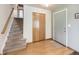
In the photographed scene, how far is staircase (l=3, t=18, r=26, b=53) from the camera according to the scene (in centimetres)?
Answer: 196

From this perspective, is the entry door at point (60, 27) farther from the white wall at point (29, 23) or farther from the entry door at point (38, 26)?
the entry door at point (38, 26)

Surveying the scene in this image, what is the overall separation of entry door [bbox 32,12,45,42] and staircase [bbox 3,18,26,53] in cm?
31

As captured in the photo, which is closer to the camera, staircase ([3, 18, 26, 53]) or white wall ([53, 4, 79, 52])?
staircase ([3, 18, 26, 53])

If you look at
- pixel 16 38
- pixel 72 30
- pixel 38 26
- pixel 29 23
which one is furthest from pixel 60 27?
pixel 16 38

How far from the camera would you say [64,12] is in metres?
2.25

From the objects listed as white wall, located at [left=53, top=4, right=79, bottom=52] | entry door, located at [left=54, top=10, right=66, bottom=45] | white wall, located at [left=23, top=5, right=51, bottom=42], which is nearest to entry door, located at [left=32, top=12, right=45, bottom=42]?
white wall, located at [left=23, top=5, right=51, bottom=42]

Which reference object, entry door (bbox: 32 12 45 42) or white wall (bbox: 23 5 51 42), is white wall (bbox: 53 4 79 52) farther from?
entry door (bbox: 32 12 45 42)

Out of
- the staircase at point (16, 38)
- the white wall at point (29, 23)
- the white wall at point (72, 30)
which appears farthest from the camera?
the white wall at point (72, 30)

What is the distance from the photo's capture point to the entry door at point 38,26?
2281 mm

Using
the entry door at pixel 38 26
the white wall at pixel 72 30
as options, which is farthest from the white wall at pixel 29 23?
the white wall at pixel 72 30

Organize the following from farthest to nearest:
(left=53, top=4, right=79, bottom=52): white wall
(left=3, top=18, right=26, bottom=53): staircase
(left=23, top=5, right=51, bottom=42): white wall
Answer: (left=53, top=4, right=79, bottom=52): white wall < (left=23, top=5, right=51, bottom=42): white wall < (left=3, top=18, right=26, bottom=53): staircase

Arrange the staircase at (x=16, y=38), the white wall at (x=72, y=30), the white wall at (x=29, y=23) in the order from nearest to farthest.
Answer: the staircase at (x=16, y=38)
the white wall at (x=29, y=23)
the white wall at (x=72, y=30)

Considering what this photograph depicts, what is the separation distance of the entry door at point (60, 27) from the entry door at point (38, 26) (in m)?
0.29
